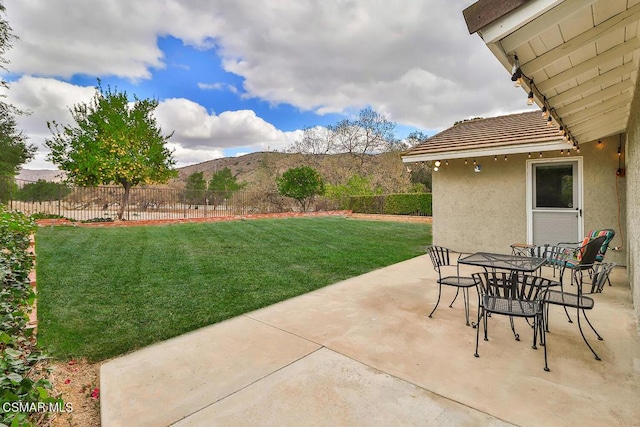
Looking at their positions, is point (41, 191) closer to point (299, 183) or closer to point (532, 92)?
point (299, 183)

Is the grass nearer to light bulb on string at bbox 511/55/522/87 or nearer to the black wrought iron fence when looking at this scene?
the black wrought iron fence

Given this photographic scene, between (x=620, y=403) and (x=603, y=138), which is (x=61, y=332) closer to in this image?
(x=620, y=403)

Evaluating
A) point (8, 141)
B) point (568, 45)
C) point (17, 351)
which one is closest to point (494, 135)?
point (568, 45)

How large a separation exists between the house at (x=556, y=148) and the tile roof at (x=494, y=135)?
0.06 meters

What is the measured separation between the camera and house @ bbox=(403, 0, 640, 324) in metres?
1.96

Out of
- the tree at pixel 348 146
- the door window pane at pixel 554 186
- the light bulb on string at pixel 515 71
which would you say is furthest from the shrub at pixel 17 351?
the tree at pixel 348 146

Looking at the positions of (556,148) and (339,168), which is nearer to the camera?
(556,148)

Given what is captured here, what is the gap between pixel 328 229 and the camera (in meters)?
11.9

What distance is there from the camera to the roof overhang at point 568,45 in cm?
182

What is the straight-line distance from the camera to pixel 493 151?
23.1 ft

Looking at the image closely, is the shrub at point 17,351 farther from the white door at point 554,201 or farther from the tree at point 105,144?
the tree at point 105,144

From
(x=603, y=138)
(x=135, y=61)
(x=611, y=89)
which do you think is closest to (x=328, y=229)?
(x=603, y=138)

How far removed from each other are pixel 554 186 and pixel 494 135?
1726 mm

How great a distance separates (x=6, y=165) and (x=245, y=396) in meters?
17.5
